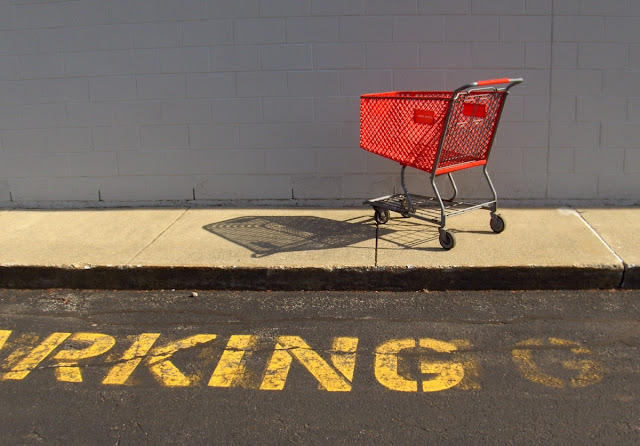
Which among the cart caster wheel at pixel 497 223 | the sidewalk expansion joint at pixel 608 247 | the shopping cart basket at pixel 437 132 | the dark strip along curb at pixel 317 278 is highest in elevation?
the shopping cart basket at pixel 437 132

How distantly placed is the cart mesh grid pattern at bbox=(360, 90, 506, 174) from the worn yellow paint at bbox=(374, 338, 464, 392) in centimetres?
195

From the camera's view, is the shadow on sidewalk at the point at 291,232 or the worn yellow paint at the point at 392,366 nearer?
the worn yellow paint at the point at 392,366

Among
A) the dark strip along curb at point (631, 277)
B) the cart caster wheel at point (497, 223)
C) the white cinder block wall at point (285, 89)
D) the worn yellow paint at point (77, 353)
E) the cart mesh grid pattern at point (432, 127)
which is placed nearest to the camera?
the worn yellow paint at point (77, 353)

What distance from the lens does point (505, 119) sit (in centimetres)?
665

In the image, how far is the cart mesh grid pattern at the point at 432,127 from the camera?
5.60m

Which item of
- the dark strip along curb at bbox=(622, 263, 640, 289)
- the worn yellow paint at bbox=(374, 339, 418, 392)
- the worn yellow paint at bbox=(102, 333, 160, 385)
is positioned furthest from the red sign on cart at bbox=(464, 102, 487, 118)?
the worn yellow paint at bbox=(102, 333, 160, 385)

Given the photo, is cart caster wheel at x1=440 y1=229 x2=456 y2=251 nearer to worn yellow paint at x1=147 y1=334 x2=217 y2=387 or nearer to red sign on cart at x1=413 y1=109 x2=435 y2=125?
red sign on cart at x1=413 y1=109 x2=435 y2=125

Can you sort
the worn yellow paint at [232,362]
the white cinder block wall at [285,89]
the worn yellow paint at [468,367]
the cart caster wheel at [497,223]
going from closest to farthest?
1. the worn yellow paint at [468,367]
2. the worn yellow paint at [232,362]
3. the cart caster wheel at [497,223]
4. the white cinder block wall at [285,89]

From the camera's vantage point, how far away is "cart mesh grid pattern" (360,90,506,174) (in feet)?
18.4

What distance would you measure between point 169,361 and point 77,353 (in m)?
0.68

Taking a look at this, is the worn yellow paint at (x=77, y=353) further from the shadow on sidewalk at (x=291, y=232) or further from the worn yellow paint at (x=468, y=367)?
the worn yellow paint at (x=468, y=367)

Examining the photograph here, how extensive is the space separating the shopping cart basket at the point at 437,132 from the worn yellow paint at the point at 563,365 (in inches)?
60.1

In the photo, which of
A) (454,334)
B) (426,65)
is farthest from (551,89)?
(454,334)

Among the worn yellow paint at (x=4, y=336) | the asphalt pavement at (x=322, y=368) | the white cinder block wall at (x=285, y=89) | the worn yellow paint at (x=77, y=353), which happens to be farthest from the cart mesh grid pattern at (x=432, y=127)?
the worn yellow paint at (x=4, y=336)
